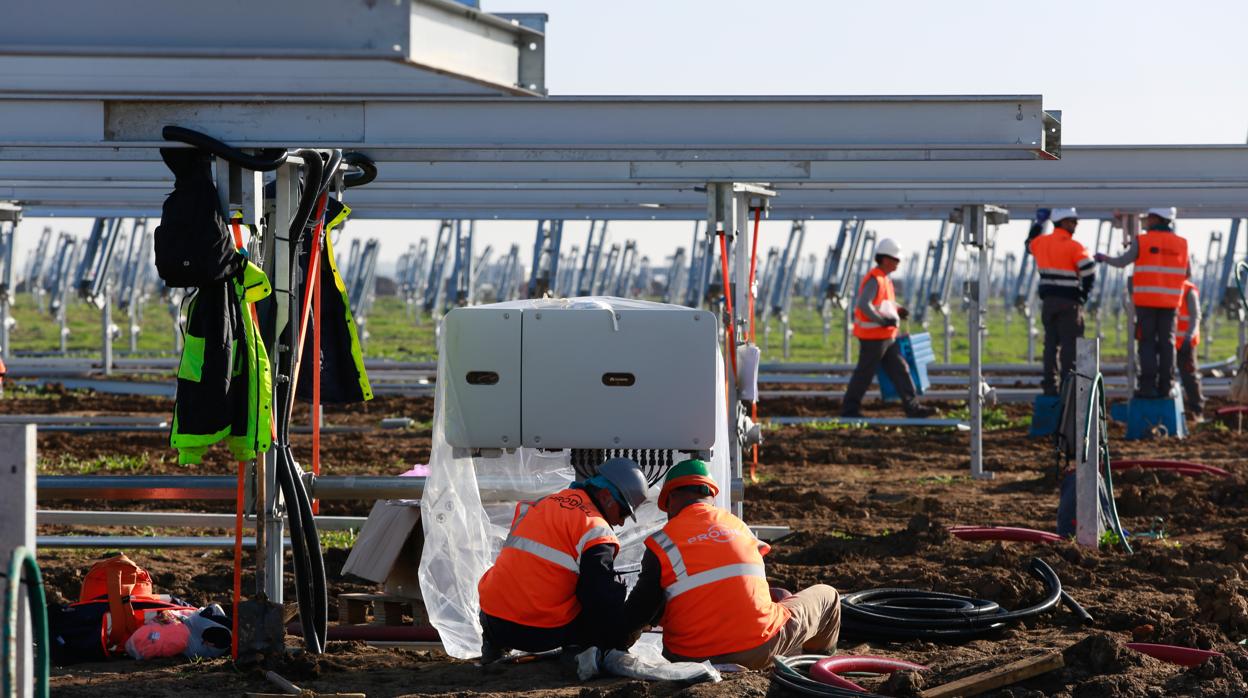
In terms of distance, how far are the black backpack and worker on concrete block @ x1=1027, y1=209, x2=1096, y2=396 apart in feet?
32.6

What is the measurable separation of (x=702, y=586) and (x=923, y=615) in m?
1.54

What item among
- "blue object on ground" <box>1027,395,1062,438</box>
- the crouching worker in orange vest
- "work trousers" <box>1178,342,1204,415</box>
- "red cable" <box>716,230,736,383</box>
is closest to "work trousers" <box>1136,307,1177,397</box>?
"blue object on ground" <box>1027,395,1062,438</box>

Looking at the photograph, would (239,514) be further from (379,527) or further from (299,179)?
(299,179)

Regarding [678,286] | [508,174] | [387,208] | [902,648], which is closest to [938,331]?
[678,286]

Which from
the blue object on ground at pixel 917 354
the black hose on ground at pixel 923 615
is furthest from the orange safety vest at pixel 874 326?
the black hose on ground at pixel 923 615

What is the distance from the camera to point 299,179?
6.86 metres

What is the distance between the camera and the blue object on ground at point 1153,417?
1508cm

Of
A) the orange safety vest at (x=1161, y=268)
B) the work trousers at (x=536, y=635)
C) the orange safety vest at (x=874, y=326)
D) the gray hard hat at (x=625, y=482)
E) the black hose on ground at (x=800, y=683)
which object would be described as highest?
the orange safety vest at (x=1161, y=268)

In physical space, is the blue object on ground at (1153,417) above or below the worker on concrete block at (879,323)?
below

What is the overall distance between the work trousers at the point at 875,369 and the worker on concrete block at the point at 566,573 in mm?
9367

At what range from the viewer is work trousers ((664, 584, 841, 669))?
612cm

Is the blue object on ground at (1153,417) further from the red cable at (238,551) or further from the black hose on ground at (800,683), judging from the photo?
the red cable at (238,551)

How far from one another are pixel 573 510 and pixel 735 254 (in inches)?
158

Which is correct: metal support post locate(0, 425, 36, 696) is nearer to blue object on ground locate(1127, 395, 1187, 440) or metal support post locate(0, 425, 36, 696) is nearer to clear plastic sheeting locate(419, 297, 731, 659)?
clear plastic sheeting locate(419, 297, 731, 659)
